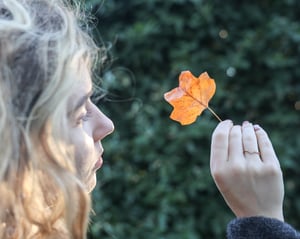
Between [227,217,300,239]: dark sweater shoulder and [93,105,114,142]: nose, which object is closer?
[227,217,300,239]: dark sweater shoulder

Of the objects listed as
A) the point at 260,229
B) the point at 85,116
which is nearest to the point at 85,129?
the point at 85,116

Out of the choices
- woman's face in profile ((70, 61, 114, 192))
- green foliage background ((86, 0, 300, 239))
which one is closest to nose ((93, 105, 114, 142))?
woman's face in profile ((70, 61, 114, 192))

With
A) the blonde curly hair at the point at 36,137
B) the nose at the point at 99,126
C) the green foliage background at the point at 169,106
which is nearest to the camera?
the blonde curly hair at the point at 36,137

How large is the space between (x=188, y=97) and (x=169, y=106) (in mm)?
1166

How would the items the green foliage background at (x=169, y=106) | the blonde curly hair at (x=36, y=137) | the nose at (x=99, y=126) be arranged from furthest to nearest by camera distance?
the green foliage background at (x=169, y=106)
the nose at (x=99, y=126)
the blonde curly hair at (x=36, y=137)

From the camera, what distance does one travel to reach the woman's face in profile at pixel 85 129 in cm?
108

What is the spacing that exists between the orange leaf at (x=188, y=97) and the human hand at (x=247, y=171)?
0.39ft

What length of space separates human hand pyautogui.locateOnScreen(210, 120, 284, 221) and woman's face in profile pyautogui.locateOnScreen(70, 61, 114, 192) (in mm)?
194

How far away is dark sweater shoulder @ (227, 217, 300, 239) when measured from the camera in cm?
103

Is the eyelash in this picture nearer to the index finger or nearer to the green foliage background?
the index finger

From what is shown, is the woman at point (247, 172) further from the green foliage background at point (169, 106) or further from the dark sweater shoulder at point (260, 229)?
the green foliage background at point (169, 106)

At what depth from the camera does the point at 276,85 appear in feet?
8.01

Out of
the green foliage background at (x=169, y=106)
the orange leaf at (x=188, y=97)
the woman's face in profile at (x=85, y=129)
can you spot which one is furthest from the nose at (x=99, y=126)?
the green foliage background at (x=169, y=106)

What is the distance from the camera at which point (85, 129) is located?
1.12 m
